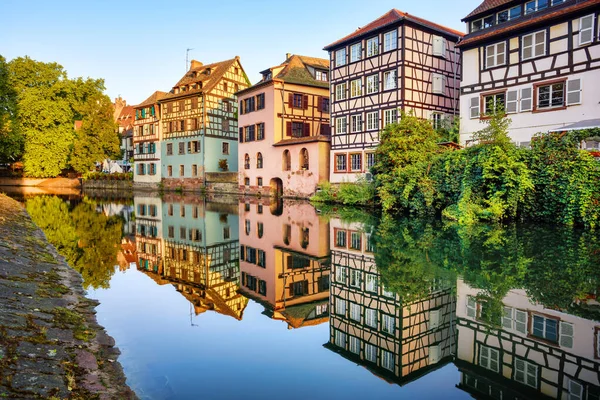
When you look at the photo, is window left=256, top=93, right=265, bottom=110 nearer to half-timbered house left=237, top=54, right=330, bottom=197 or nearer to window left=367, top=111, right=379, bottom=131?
half-timbered house left=237, top=54, right=330, bottom=197

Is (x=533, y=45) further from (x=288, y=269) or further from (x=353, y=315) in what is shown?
(x=353, y=315)

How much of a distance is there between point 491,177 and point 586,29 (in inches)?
378

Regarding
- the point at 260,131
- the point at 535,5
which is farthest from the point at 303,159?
the point at 535,5

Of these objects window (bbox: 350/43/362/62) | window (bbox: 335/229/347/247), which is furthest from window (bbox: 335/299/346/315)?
window (bbox: 350/43/362/62)

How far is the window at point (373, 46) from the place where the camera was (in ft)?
104

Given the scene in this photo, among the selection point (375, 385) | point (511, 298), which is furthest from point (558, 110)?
point (375, 385)

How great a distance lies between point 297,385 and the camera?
4.95 metres

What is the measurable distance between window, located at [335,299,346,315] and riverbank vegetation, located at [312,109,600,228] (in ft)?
42.7

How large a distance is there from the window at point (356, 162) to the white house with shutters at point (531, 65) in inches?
317

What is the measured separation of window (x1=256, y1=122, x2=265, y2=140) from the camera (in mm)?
42125

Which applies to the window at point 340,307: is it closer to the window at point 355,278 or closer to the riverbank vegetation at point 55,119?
the window at point 355,278

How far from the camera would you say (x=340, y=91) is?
3500 cm

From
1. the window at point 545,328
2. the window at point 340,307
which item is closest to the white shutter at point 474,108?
the window at point 340,307

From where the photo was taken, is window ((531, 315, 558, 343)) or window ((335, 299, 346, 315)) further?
window ((335, 299, 346, 315))
